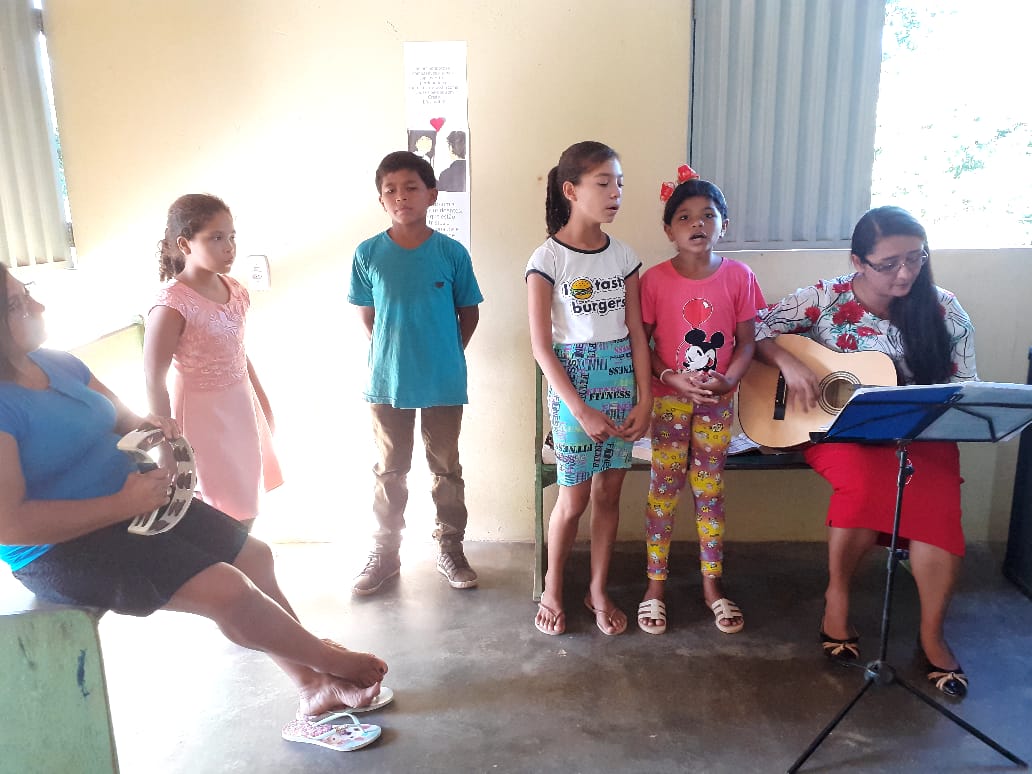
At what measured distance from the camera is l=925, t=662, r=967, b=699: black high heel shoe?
2189 millimetres

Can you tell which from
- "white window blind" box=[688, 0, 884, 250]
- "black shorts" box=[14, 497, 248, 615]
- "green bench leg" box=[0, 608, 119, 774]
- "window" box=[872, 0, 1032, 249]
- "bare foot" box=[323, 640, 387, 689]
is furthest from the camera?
"window" box=[872, 0, 1032, 249]

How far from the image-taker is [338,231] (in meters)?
3.01

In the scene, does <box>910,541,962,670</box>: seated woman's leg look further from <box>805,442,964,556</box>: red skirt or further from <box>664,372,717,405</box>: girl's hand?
<box>664,372,717,405</box>: girl's hand

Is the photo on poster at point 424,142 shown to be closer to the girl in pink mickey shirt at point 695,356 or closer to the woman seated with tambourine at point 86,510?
the girl in pink mickey shirt at point 695,356

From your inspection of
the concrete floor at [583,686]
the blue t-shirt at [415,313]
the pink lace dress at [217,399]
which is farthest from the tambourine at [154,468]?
the blue t-shirt at [415,313]

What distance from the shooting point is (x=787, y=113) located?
2895 millimetres

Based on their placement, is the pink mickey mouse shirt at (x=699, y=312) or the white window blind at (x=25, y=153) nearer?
the pink mickey mouse shirt at (x=699, y=312)

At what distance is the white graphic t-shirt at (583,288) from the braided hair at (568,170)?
0.09 m

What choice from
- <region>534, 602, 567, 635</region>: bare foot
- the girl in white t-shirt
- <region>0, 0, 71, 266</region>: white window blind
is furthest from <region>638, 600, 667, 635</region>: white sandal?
<region>0, 0, 71, 266</region>: white window blind

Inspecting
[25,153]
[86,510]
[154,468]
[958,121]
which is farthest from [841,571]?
[25,153]

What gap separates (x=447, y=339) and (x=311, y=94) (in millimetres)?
1100

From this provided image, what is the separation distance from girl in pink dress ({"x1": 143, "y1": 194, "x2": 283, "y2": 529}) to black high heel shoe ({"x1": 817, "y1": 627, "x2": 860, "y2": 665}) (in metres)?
1.86

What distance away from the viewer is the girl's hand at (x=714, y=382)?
2418mm

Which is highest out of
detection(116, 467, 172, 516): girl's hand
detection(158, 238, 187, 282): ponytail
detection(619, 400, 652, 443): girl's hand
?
detection(158, 238, 187, 282): ponytail
